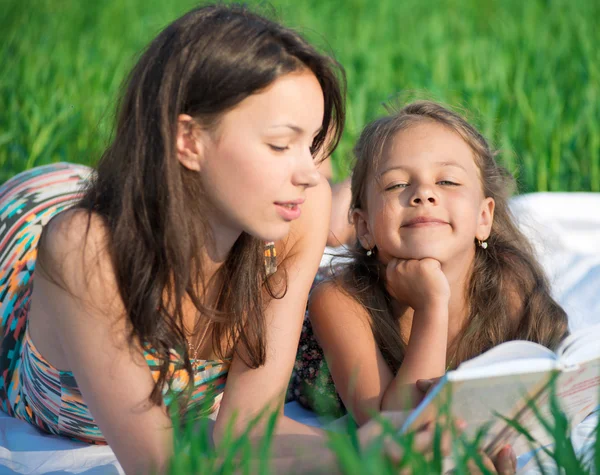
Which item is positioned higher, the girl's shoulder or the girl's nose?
the girl's nose

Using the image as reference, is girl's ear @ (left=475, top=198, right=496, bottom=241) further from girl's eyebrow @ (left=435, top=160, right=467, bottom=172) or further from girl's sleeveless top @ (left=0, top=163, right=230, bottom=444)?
girl's sleeveless top @ (left=0, top=163, right=230, bottom=444)

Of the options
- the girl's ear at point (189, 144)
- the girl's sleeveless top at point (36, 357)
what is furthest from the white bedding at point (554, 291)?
the girl's ear at point (189, 144)

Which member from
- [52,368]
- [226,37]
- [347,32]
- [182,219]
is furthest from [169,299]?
[347,32]

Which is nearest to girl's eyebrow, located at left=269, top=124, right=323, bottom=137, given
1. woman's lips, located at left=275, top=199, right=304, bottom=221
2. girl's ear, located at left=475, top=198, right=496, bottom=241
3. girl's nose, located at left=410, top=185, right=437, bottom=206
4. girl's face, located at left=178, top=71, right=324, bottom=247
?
girl's face, located at left=178, top=71, right=324, bottom=247

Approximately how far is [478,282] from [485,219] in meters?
0.19

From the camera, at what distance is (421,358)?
2.11 m

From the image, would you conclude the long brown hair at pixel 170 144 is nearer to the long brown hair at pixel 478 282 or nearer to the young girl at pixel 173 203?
the young girl at pixel 173 203

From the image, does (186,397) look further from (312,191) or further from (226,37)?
(226,37)

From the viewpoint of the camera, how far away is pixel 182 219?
1.79 meters

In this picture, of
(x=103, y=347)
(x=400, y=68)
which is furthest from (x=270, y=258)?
(x=400, y=68)

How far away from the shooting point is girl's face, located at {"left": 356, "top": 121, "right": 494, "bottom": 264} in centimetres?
225

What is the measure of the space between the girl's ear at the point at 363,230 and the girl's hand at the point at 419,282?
0.35 feet

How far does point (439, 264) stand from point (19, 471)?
1206 millimetres

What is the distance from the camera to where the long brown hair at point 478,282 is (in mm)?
2381
